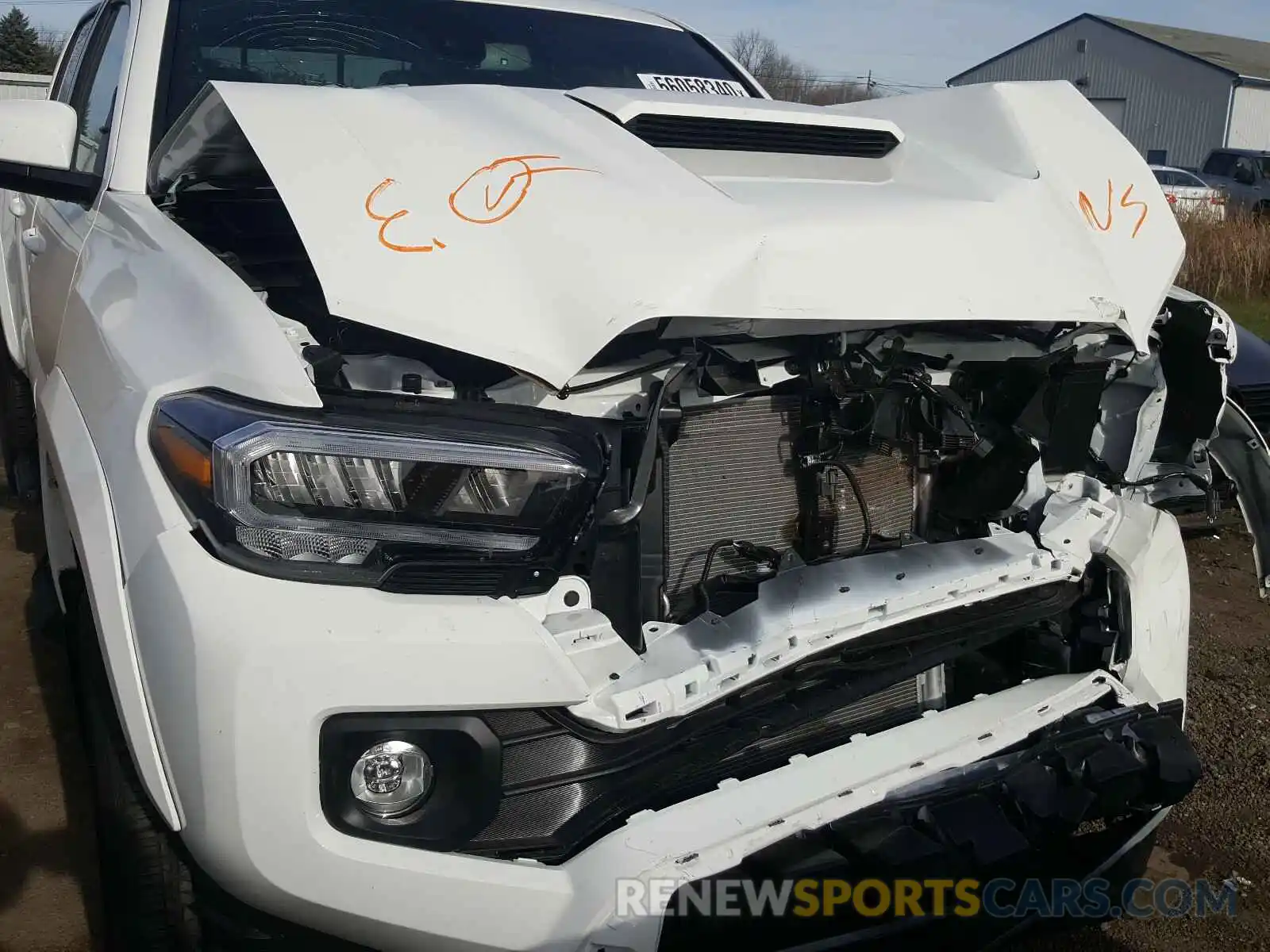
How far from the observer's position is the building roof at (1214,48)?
35.7 metres

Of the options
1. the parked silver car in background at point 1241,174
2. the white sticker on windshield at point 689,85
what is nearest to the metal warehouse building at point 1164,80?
the parked silver car in background at point 1241,174

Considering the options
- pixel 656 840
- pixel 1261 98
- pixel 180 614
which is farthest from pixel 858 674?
pixel 1261 98

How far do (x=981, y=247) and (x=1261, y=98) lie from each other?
39.8m

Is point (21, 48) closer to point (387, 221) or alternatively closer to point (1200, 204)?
point (1200, 204)

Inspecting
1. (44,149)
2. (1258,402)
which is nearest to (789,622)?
(1258,402)

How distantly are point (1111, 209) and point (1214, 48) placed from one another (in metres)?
43.6

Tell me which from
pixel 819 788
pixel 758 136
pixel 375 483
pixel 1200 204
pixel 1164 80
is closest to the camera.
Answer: pixel 375 483

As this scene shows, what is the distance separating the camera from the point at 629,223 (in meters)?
1.91

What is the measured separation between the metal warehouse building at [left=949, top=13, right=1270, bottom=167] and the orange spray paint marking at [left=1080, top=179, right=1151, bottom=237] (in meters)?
→ 33.5

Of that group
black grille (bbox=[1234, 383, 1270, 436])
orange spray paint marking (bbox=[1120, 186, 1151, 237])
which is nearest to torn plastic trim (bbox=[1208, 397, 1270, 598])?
black grille (bbox=[1234, 383, 1270, 436])

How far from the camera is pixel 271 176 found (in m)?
1.92

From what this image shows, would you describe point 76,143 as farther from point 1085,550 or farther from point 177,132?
point 1085,550

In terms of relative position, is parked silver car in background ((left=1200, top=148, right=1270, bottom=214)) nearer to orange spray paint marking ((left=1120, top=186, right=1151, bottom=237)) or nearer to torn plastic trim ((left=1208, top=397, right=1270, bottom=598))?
torn plastic trim ((left=1208, top=397, right=1270, bottom=598))

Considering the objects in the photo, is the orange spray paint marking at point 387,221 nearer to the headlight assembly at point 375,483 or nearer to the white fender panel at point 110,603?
the headlight assembly at point 375,483
